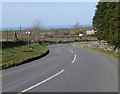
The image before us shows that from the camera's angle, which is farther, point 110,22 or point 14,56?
point 110,22

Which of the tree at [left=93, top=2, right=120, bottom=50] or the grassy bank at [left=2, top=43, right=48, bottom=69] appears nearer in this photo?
the grassy bank at [left=2, top=43, right=48, bottom=69]

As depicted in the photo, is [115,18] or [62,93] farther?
[115,18]

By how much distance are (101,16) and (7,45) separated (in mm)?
14942

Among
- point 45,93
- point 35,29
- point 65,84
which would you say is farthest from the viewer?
point 35,29

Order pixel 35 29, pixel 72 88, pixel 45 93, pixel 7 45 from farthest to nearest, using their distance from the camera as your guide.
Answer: pixel 35 29 < pixel 7 45 < pixel 72 88 < pixel 45 93

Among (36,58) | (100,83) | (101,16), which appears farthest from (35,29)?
(100,83)

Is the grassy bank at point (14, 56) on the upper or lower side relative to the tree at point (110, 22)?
lower

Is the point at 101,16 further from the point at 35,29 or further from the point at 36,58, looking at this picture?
the point at 35,29

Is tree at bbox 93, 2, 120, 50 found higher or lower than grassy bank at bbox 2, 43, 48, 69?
higher

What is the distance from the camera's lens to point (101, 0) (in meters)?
37.8

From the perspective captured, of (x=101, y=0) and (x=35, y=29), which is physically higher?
(x=101, y=0)

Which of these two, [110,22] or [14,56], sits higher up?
[110,22]

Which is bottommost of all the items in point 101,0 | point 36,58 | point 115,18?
point 36,58

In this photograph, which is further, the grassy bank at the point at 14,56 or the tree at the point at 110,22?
the tree at the point at 110,22
